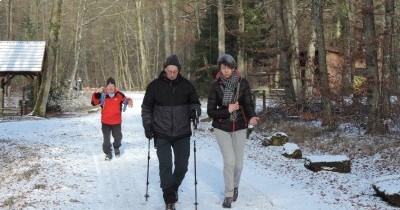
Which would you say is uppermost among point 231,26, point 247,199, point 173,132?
point 231,26

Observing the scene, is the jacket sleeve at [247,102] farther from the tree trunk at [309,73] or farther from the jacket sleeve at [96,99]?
the tree trunk at [309,73]

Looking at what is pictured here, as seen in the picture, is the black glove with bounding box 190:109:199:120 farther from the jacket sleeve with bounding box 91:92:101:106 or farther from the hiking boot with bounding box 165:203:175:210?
the jacket sleeve with bounding box 91:92:101:106

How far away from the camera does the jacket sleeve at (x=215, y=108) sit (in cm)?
668

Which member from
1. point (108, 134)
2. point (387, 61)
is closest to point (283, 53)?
point (387, 61)

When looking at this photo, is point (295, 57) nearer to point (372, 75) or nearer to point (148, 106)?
point (372, 75)

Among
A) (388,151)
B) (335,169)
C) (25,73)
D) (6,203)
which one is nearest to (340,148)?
(388,151)

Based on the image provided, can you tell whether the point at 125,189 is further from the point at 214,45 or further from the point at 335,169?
the point at 214,45

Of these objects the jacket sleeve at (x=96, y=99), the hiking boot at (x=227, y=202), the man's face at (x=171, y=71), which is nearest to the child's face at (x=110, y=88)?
the jacket sleeve at (x=96, y=99)

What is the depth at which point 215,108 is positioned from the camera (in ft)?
22.3

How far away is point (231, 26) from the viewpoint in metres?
27.3

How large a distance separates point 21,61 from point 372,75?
22.6 m

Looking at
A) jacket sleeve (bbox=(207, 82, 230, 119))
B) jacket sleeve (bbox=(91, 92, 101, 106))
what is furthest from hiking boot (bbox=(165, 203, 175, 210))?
jacket sleeve (bbox=(91, 92, 101, 106))

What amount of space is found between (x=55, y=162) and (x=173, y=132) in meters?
5.13

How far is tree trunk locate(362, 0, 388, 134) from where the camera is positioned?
12.5m
